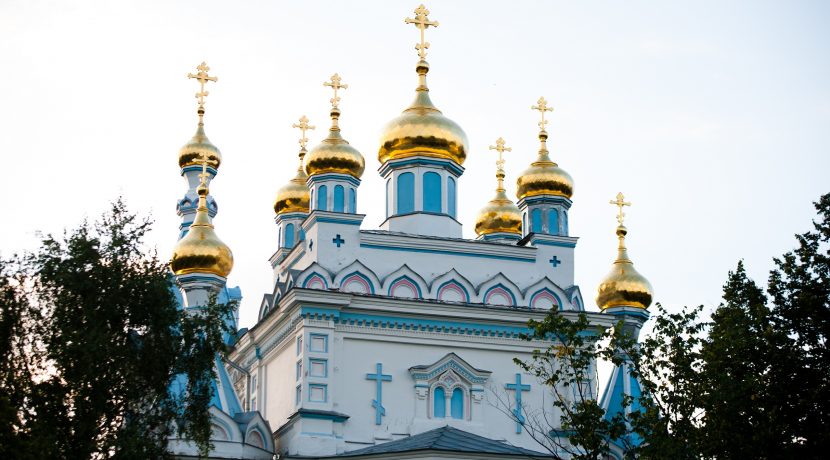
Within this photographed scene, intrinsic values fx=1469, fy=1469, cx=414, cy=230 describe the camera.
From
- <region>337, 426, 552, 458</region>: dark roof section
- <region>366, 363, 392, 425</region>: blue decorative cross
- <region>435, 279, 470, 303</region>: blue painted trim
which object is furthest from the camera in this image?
<region>435, 279, 470, 303</region>: blue painted trim

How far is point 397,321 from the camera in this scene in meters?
19.5

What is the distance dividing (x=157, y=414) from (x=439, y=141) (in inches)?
307

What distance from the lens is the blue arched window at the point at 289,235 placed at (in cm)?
2489

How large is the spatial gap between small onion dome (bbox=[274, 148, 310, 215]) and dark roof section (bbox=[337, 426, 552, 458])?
7.24m

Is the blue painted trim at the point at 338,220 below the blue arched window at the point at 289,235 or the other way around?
below

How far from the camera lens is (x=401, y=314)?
64.0ft

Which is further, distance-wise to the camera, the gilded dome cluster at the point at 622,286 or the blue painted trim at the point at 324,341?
the gilded dome cluster at the point at 622,286

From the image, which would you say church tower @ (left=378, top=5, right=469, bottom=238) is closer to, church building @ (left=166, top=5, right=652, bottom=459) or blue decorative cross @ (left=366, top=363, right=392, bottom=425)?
church building @ (left=166, top=5, right=652, bottom=459)

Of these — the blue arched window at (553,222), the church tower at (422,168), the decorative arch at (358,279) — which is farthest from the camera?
the blue arched window at (553,222)

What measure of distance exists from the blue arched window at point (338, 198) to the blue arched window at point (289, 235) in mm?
4462

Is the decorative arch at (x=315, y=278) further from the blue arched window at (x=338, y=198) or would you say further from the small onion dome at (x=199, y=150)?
the small onion dome at (x=199, y=150)

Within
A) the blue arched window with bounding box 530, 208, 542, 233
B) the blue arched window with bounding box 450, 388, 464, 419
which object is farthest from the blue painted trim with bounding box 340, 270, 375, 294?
the blue arched window with bounding box 530, 208, 542, 233

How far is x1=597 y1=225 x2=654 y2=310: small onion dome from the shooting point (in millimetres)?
22969

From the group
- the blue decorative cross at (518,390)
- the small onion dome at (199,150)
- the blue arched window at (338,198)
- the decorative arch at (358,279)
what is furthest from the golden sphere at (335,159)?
the small onion dome at (199,150)
